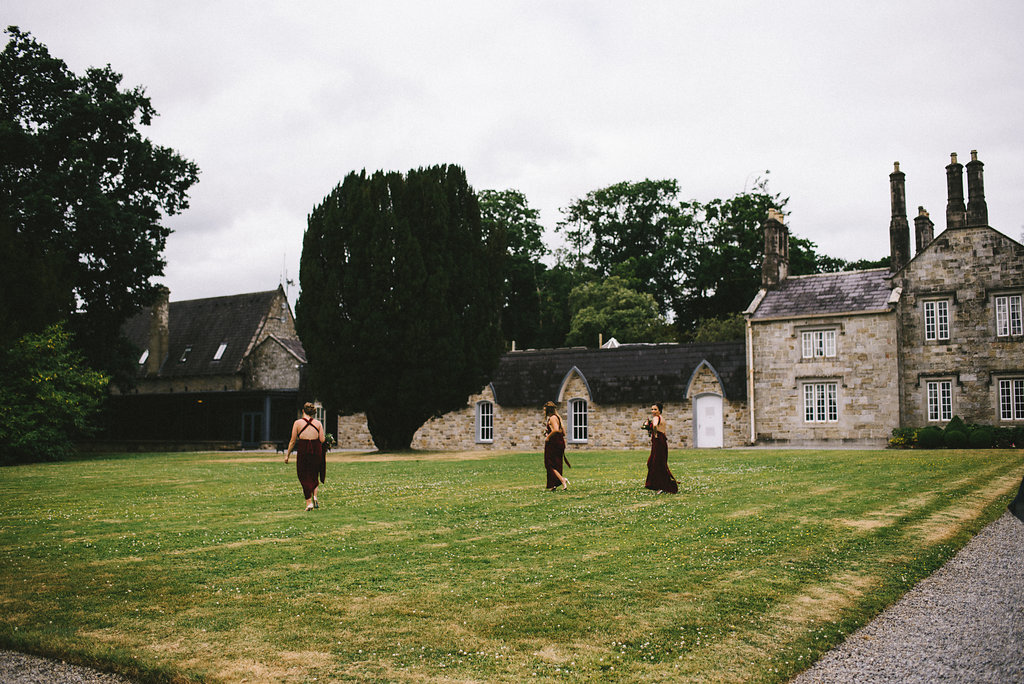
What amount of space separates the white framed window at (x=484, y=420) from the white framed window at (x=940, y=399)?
19738 millimetres

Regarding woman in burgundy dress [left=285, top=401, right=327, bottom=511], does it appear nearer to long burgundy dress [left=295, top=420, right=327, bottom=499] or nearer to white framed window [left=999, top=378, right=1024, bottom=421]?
long burgundy dress [left=295, top=420, right=327, bottom=499]

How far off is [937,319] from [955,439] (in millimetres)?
5809

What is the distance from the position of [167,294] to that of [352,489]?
4172 centimetres

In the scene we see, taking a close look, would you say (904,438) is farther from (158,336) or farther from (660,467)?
(158,336)

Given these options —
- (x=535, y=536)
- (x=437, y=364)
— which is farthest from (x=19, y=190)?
(x=535, y=536)

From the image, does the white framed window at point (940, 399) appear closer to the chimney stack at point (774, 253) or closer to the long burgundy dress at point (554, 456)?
the chimney stack at point (774, 253)

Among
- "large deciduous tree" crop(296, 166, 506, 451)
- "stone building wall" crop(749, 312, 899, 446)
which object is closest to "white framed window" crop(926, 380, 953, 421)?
"stone building wall" crop(749, 312, 899, 446)

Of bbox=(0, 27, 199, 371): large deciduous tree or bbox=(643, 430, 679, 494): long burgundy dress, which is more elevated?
bbox=(0, 27, 199, 371): large deciduous tree

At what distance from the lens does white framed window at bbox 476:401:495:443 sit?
41625 millimetres

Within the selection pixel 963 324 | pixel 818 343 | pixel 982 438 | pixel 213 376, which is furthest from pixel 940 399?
pixel 213 376

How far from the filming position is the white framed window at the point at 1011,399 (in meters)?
32.6

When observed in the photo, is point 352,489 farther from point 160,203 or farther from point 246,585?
point 160,203

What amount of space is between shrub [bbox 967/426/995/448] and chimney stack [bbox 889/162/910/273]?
343 inches

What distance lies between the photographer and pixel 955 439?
30.8m
